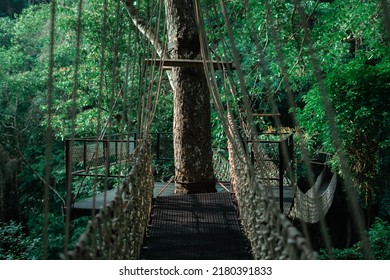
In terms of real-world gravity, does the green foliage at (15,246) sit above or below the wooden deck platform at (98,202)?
below

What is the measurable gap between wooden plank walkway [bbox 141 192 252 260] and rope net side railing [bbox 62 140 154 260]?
177 mm

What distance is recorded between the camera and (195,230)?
11.5 feet

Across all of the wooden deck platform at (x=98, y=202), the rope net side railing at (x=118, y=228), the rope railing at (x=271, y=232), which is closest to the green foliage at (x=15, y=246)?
the wooden deck platform at (x=98, y=202)

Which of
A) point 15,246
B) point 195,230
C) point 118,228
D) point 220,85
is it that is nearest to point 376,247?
point 195,230

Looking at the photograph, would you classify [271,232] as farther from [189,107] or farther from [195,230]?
[189,107]

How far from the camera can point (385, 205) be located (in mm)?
7840

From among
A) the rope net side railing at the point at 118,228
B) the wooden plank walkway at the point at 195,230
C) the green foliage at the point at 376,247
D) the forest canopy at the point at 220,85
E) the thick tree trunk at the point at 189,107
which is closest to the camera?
the rope net side railing at the point at 118,228

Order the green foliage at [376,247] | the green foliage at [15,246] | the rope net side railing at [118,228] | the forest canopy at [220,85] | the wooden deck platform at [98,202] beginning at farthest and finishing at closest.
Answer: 1. the green foliage at [15,246]
2. the forest canopy at [220,85]
3. the green foliage at [376,247]
4. the wooden deck platform at [98,202]
5. the rope net side railing at [118,228]

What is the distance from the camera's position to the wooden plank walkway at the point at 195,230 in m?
2.99

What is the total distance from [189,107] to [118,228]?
361cm

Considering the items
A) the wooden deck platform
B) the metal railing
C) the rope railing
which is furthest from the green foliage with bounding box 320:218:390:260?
the rope railing

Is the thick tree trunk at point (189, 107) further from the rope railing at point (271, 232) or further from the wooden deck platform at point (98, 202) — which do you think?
the rope railing at point (271, 232)

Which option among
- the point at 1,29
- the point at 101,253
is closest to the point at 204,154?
the point at 101,253

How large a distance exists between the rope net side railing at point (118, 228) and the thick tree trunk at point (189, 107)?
7.02ft
